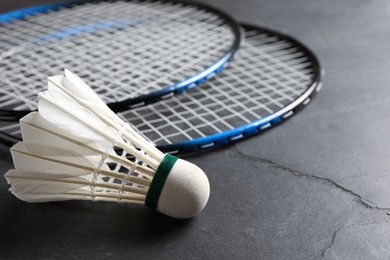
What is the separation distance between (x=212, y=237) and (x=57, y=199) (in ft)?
0.79

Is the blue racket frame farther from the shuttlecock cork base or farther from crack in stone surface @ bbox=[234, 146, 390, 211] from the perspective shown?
the shuttlecock cork base

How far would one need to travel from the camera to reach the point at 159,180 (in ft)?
3.13

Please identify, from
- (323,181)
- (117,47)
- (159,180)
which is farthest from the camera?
(117,47)

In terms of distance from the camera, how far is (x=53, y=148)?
0.95 m

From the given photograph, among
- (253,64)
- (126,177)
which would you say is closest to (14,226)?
(126,177)

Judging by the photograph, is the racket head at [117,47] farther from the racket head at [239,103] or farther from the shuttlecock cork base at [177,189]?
the shuttlecock cork base at [177,189]

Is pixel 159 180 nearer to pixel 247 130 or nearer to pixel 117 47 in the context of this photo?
pixel 247 130

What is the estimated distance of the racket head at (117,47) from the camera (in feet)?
4.66

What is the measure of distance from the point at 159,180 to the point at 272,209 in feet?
0.66

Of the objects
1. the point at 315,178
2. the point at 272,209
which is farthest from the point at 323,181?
the point at 272,209

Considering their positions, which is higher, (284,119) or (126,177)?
(126,177)

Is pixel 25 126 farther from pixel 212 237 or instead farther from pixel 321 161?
pixel 321 161

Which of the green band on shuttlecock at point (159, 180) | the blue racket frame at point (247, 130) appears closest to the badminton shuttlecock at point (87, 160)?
the green band on shuttlecock at point (159, 180)

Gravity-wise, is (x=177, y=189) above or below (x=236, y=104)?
above
